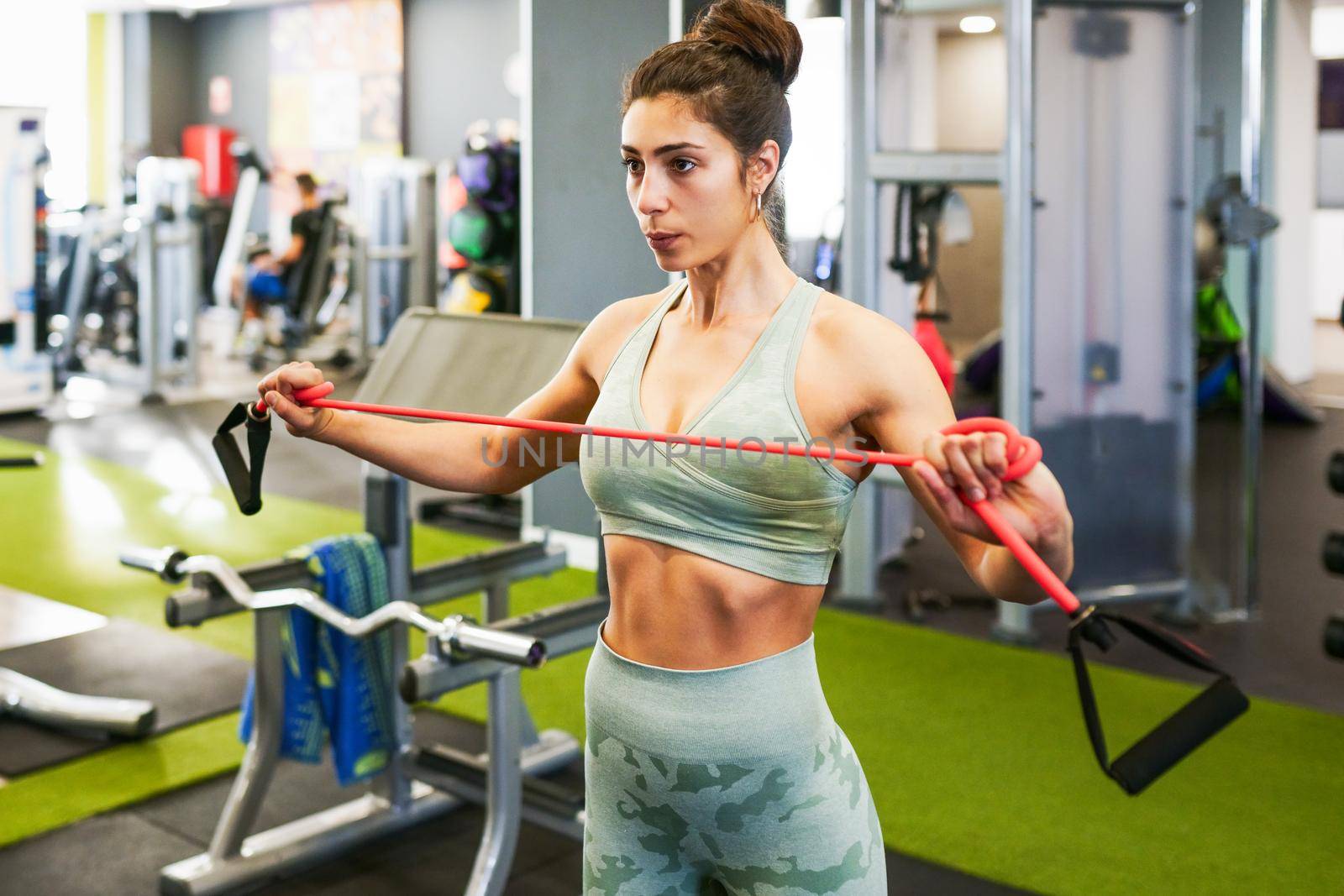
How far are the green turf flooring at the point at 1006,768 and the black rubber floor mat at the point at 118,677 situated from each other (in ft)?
0.28

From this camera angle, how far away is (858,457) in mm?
1231

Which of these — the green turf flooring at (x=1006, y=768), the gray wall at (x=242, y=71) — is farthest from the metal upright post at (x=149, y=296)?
the gray wall at (x=242, y=71)

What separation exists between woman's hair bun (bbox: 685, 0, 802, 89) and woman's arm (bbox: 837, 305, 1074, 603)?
26 cm

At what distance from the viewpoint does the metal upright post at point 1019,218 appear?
13.7ft

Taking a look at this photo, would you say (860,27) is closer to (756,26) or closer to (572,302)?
(572,302)

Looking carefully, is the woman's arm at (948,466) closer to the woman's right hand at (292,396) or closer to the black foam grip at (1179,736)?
the black foam grip at (1179,736)

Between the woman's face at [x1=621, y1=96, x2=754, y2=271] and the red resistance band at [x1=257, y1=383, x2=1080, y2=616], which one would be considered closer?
the red resistance band at [x1=257, y1=383, x2=1080, y2=616]

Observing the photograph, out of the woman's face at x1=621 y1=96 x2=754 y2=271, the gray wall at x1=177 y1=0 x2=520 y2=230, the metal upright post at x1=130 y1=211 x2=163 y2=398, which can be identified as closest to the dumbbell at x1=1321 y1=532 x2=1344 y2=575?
the woman's face at x1=621 y1=96 x2=754 y2=271

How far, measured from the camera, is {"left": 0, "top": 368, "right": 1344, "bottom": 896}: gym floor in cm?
293

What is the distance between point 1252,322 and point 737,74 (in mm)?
3635

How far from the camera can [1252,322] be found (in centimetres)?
450

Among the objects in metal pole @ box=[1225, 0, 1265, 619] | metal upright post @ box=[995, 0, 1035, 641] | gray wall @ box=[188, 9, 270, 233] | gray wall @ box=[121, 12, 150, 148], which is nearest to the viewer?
Answer: metal upright post @ box=[995, 0, 1035, 641]

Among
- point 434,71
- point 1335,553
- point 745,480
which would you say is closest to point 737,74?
point 745,480

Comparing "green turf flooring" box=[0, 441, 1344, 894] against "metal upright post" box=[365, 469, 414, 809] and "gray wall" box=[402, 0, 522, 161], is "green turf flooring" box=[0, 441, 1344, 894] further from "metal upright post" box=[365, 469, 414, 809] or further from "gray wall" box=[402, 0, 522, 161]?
"gray wall" box=[402, 0, 522, 161]
